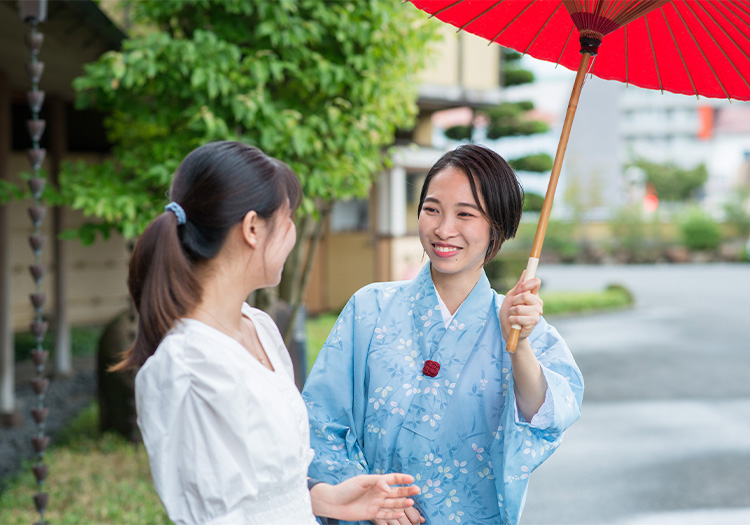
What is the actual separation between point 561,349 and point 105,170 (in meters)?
3.73

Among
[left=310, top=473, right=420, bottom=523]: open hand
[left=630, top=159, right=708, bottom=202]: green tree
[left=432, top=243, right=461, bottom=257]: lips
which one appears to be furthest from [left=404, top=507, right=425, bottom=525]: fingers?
[left=630, top=159, right=708, bottom=202]: green tree

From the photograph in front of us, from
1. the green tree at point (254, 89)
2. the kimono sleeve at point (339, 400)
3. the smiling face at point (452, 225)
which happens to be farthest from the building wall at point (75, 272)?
the smiling face at point (452, 225)

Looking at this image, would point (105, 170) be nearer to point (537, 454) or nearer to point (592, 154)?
point (537, 454)

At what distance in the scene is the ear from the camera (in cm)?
140

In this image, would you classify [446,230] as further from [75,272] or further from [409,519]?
[75,272]

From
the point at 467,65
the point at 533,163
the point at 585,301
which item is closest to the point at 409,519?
the point at 467,65

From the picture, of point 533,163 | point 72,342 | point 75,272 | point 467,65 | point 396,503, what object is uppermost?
point 467,65

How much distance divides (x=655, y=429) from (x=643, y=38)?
5123mm

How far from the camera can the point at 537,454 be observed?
66.2 inches

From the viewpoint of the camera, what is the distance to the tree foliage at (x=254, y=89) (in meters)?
4.17

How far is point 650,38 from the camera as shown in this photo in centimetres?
202

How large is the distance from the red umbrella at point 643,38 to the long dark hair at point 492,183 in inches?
12.5

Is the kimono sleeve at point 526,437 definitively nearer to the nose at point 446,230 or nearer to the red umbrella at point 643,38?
the nose at point 446,230

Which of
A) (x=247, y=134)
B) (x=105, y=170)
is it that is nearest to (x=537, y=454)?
(x=247, y=134)
